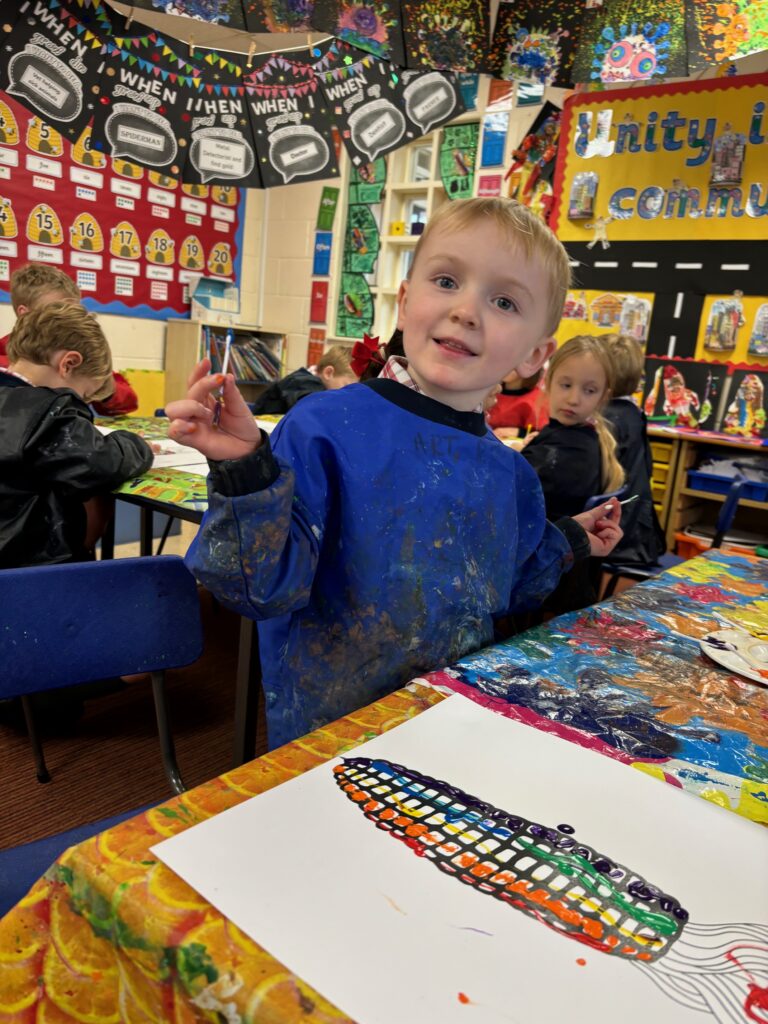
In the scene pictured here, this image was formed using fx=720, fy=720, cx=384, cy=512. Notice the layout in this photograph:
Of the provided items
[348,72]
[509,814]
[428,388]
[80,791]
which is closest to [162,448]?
[80,791]

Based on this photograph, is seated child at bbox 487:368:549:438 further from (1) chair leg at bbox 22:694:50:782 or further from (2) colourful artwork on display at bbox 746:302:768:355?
(1) chair leg at bbox 22:694:50:782

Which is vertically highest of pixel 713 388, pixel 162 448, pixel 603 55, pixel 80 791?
pixel 603 55

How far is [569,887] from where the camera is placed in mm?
465

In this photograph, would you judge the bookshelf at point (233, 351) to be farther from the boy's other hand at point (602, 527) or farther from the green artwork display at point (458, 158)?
the boy's other hand at point (602, 527)

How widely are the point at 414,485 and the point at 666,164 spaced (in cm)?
410

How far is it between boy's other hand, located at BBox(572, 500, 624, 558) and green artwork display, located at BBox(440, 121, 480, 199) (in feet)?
13.7

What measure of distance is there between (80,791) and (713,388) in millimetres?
3700

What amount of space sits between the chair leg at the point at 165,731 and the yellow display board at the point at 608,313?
3590 millimetres

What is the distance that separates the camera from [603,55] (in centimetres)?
204

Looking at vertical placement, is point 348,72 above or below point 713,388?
above

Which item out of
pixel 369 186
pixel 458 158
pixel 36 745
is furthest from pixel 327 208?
pixel 36 745

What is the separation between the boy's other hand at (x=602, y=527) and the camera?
1.21 metres

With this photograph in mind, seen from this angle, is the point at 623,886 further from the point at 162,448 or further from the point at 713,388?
the point at 713,388

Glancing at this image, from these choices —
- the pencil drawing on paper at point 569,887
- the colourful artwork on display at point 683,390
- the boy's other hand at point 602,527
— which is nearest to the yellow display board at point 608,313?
the colourful artwork on display at point 683,390
